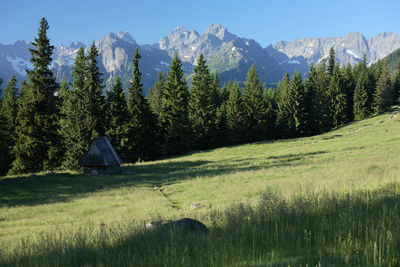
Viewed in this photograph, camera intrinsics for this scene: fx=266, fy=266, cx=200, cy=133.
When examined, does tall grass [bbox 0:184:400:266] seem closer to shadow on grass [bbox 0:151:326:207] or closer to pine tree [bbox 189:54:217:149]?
shadow on grass [bbox 0:151:326:207]

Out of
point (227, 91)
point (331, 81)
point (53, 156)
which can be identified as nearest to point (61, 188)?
point (53, 156)

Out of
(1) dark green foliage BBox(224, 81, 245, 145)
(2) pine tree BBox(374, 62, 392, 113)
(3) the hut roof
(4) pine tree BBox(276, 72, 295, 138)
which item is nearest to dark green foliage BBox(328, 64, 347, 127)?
(2) pine tree BBox(374, 62, 392, 113)

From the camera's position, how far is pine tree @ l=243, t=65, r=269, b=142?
66312 mm

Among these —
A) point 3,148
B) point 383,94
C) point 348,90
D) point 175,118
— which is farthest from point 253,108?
point 3,148

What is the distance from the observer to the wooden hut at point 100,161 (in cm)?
3403

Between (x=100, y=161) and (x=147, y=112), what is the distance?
22571 mm

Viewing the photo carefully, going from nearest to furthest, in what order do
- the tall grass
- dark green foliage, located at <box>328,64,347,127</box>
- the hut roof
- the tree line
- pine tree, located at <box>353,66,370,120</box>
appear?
the tall grass < the hut roof < the tree line < dark green foliage, located at <box>328,64,347,127</box> < pine tree, located at <box>353,66,370,120</box>

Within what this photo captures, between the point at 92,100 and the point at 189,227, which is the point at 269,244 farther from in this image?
the point at 92,100

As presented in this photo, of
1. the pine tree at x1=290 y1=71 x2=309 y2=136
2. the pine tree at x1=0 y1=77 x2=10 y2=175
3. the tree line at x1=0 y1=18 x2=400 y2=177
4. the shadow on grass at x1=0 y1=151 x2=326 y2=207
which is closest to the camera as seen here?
the shadow on grass at x1=0 y1=151 x2=326 y2=207

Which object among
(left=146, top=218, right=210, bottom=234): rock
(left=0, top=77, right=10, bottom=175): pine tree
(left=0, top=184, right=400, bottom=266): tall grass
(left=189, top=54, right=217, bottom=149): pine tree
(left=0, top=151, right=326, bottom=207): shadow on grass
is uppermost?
(left=189, top=54, right=217, bottom=149): pine tree

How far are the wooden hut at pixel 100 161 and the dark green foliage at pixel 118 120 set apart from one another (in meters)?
14.1

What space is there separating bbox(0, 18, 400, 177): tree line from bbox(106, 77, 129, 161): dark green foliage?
0.19m

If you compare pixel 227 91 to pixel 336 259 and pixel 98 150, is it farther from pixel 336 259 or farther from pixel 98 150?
pixel 336 259

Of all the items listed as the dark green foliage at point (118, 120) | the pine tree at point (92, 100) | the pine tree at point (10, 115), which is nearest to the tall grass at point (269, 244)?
the pine tree at point (92, 100)
